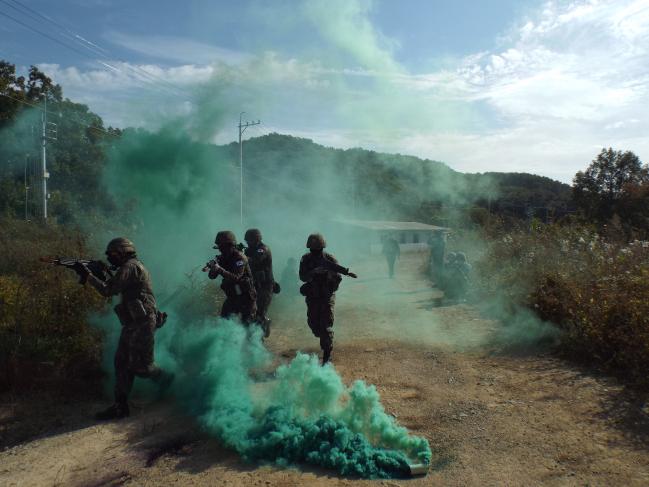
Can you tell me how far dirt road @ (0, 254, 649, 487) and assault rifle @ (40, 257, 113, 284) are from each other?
1.42 metres

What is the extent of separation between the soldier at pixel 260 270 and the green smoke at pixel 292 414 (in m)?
2.00

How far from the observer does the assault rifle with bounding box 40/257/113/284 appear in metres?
4.59

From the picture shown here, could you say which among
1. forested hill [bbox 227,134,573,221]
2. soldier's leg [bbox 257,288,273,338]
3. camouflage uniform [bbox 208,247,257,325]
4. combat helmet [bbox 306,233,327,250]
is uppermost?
forested hill [bbox 227,134,573,221]

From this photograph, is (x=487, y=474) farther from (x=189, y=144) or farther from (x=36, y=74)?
(x=36, y=74)

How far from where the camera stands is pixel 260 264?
741 cm

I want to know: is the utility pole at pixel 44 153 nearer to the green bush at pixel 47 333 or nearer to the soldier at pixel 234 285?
the green bush at pixel 47 333

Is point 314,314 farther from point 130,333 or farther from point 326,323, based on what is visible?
point 130,333

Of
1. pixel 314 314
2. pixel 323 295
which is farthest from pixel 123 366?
pixel 323 295

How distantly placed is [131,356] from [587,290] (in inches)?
250

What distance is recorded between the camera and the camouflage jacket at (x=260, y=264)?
7.39 meters

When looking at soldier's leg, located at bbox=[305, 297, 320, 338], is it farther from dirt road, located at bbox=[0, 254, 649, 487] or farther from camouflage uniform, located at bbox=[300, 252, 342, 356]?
dirt road, located at bbox=[0, 254, 649, 487]

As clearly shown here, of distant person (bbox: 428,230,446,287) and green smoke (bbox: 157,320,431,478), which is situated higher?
distant person (bbox: 428,230,446,287)

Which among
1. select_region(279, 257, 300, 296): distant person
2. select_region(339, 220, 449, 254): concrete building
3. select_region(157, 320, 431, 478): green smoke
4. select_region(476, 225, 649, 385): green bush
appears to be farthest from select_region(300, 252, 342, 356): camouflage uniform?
select_region(339, 220, 449, 254): concrete building

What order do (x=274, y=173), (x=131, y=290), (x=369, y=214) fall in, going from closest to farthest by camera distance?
(x=131, y=290)
(x=274, y=173)
(x=369, y=214)
